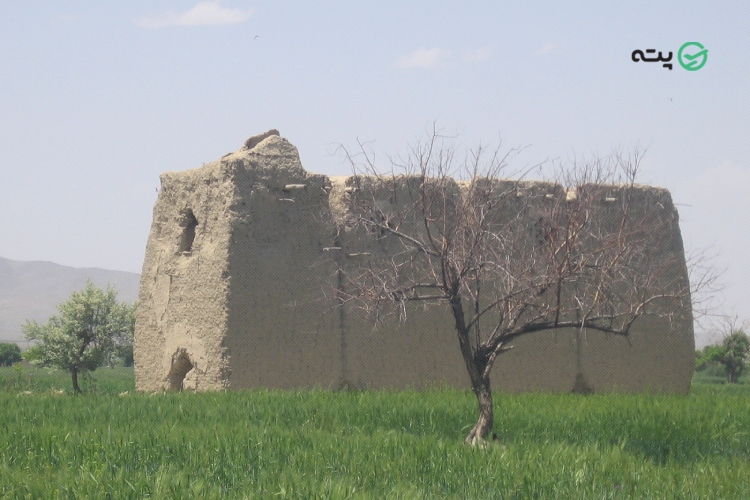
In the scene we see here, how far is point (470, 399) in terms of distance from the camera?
481 inches

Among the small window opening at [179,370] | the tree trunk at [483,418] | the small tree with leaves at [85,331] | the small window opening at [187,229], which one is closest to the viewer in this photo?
the tree trunk at [483,418]

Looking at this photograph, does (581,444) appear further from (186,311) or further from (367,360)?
(186,311)

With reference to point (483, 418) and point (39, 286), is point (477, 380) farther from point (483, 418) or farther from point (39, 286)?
point (39, 286)

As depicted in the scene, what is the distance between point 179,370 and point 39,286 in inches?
6188

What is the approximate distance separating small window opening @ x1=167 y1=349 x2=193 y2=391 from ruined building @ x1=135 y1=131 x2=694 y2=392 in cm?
2

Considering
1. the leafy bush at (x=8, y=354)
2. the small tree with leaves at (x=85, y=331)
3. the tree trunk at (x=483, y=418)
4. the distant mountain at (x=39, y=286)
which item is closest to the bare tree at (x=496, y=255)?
the tree trunk at (x=483, y=418)

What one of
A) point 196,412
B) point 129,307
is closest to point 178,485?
point 196,412

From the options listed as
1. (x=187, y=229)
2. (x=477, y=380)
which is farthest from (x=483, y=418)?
(x=187, y=229)

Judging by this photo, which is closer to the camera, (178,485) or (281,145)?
(178,485)

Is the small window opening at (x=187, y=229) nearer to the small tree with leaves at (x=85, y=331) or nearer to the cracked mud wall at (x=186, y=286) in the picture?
the cracked mud wall at (x=186, y=286)

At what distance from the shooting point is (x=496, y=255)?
32.6 feet

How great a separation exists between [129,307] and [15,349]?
21.5 metres

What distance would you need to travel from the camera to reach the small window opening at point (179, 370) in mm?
14148

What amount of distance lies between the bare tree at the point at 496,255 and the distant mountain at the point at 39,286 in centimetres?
11585
